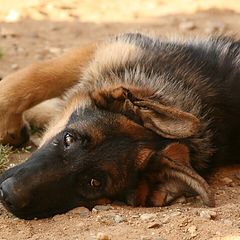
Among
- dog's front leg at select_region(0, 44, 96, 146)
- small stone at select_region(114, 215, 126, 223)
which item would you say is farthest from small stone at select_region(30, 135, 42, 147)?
small stone at select_region(114, 215, 126, 223)

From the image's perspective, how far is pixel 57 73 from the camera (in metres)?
6.78

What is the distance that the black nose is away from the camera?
5.07m

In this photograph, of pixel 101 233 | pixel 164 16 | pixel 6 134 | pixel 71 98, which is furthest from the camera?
pixel 164 16

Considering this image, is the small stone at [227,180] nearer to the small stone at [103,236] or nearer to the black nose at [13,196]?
the small stone at [103,236]

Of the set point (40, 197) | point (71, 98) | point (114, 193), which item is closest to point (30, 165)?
point (40, 197)

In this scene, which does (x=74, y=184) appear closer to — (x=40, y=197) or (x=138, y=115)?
(x=40, y=197)

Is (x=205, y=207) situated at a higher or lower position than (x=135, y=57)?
lower

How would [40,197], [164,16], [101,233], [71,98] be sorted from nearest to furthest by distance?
[101,233], [40,197], [71,98], [164,16]

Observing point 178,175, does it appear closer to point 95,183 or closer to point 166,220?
point 166,220

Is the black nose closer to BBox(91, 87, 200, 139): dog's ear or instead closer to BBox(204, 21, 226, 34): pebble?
BBox(91, 87, 200, 139): dog's ear

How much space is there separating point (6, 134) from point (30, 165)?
141 centimetres

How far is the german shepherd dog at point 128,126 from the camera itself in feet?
17.2

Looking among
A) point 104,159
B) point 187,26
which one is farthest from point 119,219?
point 187,26

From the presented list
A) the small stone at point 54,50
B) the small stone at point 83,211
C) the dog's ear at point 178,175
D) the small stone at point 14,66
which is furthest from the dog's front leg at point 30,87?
the small stone at point 54,50
